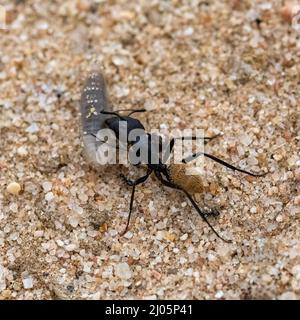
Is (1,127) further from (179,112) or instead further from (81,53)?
(179,112)

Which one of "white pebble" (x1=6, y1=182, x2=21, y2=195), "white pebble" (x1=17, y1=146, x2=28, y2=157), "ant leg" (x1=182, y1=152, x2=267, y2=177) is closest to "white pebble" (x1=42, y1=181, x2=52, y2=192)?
"white pebble" (x1=6, y1=182, x2=21, y2=195)

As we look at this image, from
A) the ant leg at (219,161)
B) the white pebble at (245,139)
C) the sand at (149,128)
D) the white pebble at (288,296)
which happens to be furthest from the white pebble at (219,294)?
the white pebble at (245,139)

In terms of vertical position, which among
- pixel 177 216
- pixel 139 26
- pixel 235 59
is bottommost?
pixel 177 216

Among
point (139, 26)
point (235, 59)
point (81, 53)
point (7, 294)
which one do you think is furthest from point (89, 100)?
point (7, 294)

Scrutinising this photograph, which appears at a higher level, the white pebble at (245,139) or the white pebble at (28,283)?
the white pebble at (245,139)

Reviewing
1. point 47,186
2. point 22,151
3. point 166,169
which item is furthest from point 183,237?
point 22,151

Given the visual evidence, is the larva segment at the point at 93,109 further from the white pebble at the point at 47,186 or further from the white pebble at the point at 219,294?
the white pebble at the point at 219,294

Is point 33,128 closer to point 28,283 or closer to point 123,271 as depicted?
point 28,283
